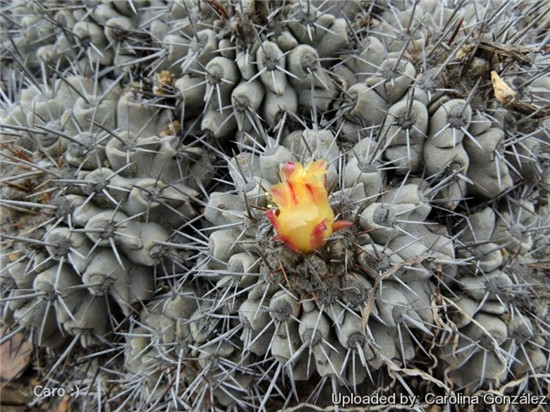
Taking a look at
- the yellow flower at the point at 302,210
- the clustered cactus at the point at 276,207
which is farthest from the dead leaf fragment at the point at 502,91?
the yellow flower at the point at 302,210

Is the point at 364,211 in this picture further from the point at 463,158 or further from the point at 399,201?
the point at 463,158

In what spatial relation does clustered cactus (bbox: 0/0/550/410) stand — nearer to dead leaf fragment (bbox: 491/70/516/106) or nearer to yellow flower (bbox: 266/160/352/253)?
dead leaf fragment (bbox: 491/70/516/106)

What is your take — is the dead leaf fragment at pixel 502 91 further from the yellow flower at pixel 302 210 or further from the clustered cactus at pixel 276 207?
the yellow flower at pixel 302 210

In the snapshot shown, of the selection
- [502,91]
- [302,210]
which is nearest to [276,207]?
[302,210]

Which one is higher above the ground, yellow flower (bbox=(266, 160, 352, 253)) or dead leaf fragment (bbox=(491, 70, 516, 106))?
dead leaf fragment (bbox=(491, 70, 516, 106))

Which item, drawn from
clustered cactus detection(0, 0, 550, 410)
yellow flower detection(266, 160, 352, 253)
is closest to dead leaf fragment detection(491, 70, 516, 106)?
clustered cactus detection(0, 0, 550, 410)

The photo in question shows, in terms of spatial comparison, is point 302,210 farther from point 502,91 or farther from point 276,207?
point 502,91
